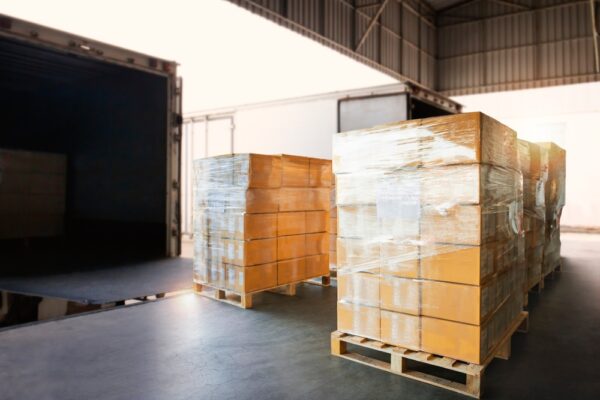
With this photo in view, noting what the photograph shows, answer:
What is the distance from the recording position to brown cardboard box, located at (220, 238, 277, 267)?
446 cm

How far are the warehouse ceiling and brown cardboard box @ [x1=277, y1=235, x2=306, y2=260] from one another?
739 cm

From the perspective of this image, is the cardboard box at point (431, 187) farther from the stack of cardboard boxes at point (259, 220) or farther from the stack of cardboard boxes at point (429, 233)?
the stack of cardboard boxes at point (259, 220)

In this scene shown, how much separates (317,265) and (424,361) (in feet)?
8.89

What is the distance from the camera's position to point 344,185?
122 inches

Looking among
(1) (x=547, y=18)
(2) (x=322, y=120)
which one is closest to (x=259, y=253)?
(2) (x=322, y=120)

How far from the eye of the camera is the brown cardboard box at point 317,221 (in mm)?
5138

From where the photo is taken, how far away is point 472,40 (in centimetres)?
1588

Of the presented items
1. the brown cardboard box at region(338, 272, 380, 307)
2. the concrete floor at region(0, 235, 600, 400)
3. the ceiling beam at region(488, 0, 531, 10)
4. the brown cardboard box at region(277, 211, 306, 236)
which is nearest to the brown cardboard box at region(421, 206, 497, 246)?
the brown cardboard box at region(338, 272, 380, 307)

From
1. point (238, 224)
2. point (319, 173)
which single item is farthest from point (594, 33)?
point (238, 224)

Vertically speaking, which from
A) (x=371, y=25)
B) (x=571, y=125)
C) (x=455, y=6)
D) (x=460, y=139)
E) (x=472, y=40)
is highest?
(x=455, y=6)

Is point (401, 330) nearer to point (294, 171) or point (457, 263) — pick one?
point (457, 263)

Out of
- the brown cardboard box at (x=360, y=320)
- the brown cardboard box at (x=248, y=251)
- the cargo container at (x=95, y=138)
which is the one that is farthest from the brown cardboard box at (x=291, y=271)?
the cargo container at (x=95, y=138)

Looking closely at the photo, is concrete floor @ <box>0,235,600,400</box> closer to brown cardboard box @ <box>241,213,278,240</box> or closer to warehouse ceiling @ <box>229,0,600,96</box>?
brown cardboard box @ <box>241,213,278,240</box>

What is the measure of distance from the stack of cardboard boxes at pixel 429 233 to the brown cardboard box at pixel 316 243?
6.70 feet
